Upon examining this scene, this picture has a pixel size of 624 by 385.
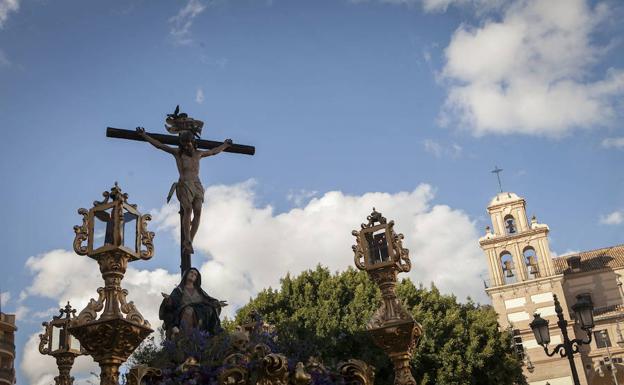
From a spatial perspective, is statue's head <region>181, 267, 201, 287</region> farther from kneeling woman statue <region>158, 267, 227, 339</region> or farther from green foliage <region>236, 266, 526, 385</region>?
green foliage <region>236, 266, 526, 385</region>

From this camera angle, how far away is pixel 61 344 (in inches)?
443

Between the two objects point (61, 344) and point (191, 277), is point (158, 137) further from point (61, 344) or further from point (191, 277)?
point (61, 344)

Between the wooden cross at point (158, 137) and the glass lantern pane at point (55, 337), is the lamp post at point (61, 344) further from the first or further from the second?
the wooden cross at point (158, 137)

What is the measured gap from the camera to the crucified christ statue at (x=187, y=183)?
10.9m

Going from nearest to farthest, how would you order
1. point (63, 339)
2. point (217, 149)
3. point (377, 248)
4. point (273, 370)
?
point (273, 370), point (377, 248), point (63, 339), point (217, 149)

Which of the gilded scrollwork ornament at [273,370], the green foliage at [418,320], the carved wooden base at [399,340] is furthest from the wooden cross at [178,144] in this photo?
the green foliage at [418,320]

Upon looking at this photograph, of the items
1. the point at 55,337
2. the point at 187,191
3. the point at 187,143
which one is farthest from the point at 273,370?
the point at 55,337

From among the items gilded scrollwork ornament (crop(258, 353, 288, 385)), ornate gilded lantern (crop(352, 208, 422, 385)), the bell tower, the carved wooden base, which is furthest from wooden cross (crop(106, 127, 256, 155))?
the bell tower

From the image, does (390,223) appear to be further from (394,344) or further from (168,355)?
(168,355)

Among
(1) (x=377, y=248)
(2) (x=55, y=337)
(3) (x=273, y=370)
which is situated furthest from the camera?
(2) (x=55, y=337)

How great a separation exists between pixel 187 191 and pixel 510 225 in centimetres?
4628

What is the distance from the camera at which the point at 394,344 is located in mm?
7828

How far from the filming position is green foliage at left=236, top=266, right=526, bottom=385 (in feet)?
77.6

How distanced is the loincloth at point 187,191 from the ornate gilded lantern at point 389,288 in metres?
3.52
